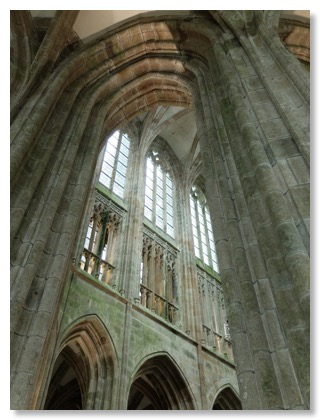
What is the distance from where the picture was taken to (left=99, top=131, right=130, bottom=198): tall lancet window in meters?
12.2

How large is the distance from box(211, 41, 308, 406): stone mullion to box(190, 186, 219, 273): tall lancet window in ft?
30.4

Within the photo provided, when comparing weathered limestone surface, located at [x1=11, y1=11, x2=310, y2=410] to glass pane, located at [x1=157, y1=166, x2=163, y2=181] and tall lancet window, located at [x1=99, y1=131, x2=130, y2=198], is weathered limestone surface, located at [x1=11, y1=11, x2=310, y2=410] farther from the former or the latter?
glass pane, located at [x1=157, y1=166, x2=163, y2=181]

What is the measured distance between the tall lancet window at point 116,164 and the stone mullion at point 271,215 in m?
7.63

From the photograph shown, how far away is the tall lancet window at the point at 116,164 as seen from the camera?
1216cm

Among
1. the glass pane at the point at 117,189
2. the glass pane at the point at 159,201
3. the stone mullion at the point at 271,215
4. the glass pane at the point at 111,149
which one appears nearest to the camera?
the stone mullion at the point at 271,215

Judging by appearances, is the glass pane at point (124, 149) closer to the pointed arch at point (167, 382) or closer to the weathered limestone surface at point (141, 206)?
the weathered limestone surface at point (141, 206)

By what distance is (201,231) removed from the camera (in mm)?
15516

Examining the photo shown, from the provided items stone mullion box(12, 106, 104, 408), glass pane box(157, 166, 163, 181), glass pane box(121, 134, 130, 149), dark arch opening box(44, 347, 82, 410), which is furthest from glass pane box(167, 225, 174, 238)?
stone mullion box(12, 106, 104, 408)

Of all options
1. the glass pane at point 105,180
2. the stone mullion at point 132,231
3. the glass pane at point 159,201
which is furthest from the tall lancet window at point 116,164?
the glass pane at point 159,201

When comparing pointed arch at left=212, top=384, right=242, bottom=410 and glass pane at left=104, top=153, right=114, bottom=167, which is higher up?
glass pane at left=104, top=153, right=114, bottom=167

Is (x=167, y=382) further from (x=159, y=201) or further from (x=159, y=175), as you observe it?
(x=159, y=175)

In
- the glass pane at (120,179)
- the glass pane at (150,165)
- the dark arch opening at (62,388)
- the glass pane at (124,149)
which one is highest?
the glass pane at (150,165)
